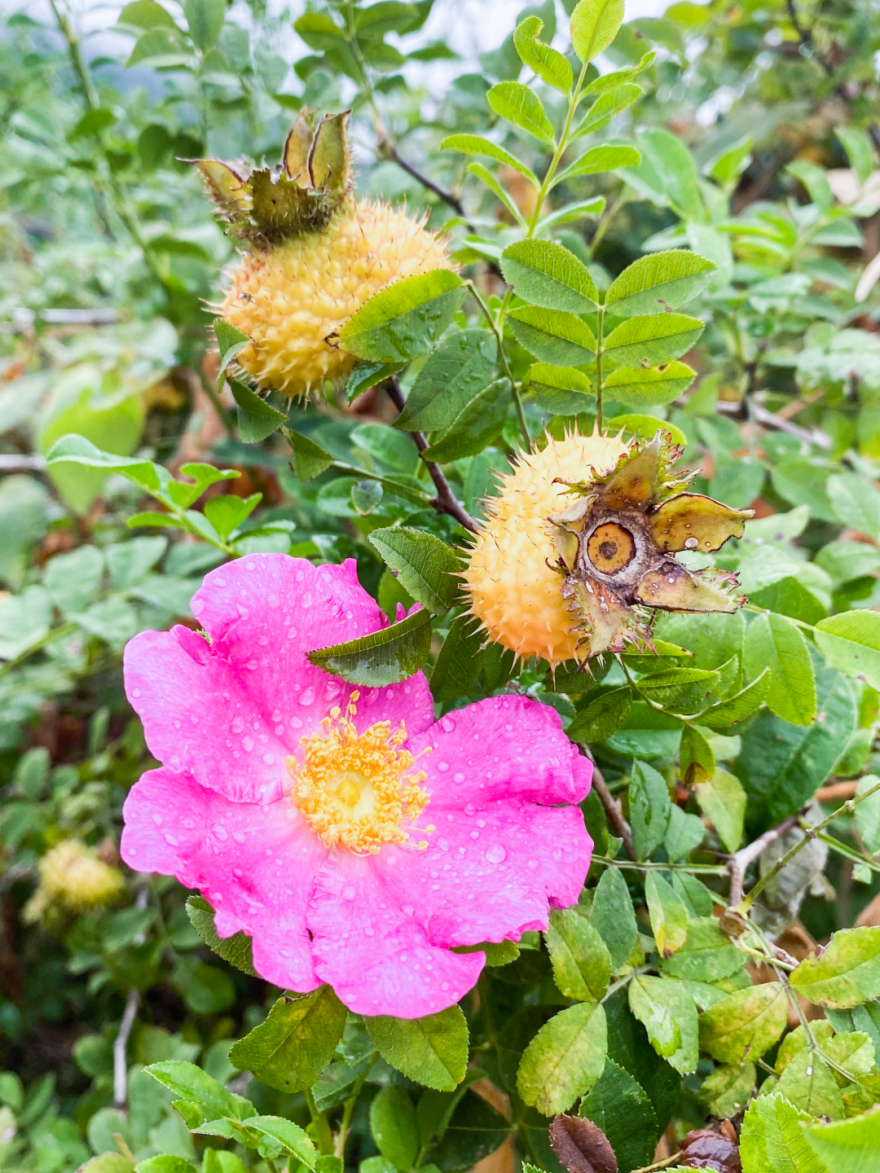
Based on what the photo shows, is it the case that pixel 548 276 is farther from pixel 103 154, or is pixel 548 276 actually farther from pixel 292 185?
pixel 103 154

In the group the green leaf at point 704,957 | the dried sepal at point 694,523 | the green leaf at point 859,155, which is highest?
the green leaf at point 859,155

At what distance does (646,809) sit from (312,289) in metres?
0.45

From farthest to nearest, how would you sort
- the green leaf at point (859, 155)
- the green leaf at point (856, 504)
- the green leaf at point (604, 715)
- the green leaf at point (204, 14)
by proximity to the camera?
the green leaf at point (859, 155), the green leaf at point (204, 14), the green leaf at point (856, 504), the green leaf at point (604, 715)

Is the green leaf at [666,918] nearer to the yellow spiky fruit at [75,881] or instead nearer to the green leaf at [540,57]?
the green leaf at [540,57]

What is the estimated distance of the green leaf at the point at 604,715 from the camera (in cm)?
60

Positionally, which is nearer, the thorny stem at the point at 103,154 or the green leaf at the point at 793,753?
the green leaf at the point at 793,753

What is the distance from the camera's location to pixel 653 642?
56 centimetres

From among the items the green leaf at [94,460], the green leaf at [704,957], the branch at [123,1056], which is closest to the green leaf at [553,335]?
the green leaf at [94,460]

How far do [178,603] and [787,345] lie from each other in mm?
1130

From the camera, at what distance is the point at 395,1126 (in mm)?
642

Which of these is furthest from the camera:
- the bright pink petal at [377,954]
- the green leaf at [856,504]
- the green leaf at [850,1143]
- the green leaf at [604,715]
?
the green leaf at [856,504]

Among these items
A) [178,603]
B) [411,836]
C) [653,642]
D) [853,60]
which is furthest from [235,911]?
[853,60]

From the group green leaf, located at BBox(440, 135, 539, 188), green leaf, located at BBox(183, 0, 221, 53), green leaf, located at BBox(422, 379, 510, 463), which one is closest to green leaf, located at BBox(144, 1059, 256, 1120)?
green leaf, located at BBox(422, 379, 510, 463)

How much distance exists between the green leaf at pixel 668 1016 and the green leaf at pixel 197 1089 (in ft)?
0.91
